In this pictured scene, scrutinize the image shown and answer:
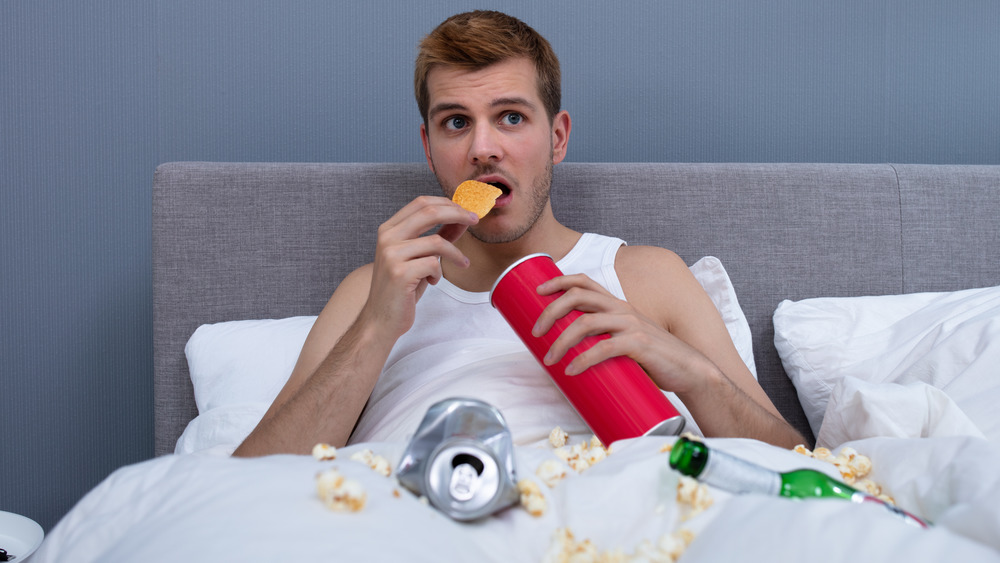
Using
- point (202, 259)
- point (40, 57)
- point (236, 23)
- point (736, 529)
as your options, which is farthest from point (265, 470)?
point (40, 57)

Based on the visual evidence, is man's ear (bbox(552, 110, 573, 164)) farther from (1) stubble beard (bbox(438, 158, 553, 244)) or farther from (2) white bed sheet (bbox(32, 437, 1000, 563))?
(2) white bed sheet (bbox(32, 437, 1000, 563))

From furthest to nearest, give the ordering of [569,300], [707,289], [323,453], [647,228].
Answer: [647,228]
[707,289]
[569,300]
[323,453]

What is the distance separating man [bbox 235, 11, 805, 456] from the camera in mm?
1021

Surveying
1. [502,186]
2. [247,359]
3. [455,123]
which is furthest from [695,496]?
[247,359]

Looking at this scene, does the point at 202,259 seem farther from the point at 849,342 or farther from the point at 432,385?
the point at 849,342

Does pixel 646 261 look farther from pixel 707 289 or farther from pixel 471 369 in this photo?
pixel 471 369

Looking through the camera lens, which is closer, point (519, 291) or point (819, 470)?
point (819, 470)

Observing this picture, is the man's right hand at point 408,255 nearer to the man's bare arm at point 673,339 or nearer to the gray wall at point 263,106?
the man's bare arm at point 673,339

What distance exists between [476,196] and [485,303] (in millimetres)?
219

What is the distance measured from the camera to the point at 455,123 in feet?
4.20

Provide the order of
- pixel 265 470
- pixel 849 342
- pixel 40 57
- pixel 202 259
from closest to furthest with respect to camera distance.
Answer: pixel 265 470
pixel 849 342
pixel 202 259
pixel 40 57

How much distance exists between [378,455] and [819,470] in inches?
18.8

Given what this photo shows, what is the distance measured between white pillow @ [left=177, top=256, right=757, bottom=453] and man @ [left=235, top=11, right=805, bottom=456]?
115 mm

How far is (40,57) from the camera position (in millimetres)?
1620
